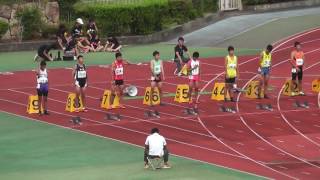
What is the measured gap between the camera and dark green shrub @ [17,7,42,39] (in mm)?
45000

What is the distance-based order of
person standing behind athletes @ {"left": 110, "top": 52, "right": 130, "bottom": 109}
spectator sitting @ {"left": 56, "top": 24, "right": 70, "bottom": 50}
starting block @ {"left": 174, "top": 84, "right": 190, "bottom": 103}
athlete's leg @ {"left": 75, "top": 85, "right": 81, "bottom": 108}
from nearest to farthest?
athlete's leg @ {"left": 75, "top": 85, "right": 81, "bottom": 108} → person standing behind athletes @ {"left": 110, "top": 52, "right": 130, "bottom": 109} → starting block @ {"left": 174, "top": 84, "right": 190, "bottom": 103} → spectator sitting @ {"left": 56, "top": 24, "right": 70, "bottom": 50}

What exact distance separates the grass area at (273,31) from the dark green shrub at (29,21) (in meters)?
10.1

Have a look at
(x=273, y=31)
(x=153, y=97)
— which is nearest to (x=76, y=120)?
(x=153, y=97)

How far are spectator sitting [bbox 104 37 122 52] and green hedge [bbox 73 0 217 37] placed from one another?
3788mm

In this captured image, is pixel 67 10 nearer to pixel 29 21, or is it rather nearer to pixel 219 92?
pixel 29 21

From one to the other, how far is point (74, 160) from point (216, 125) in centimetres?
598

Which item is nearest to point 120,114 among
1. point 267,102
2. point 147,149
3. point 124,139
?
point 124,139

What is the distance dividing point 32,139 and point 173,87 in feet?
33.2

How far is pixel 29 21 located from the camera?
45.1 meters

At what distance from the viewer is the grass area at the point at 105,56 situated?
37.8m

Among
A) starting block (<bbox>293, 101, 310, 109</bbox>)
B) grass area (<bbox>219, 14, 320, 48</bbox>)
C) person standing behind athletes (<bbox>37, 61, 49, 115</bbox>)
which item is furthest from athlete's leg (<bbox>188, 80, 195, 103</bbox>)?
grass area (<bbox>219, 14, 320, 48</bbox>)

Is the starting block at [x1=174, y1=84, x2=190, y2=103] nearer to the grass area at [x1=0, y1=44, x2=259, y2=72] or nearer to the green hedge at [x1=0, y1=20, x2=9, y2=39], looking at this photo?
the grass area at [x1=0, y1=44, x2=259, y2=72]

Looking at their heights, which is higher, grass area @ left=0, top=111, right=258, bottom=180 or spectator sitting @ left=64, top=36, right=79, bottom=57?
spectator sitting @ left=64, top=36, right=79, bottom=57

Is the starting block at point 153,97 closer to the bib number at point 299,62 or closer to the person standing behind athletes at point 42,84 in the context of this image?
the person standing behind athletes at point 42,84
